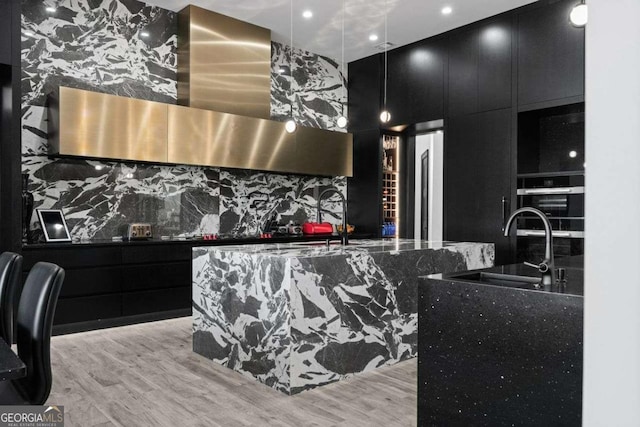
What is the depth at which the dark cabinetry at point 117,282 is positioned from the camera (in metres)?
4.41

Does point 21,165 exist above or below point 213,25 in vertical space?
below

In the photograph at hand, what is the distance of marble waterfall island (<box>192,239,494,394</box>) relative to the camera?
2.99 meters

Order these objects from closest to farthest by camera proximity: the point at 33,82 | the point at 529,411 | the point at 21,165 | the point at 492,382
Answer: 1. the point at 529,411
2. the point at 492,382
3. the point at 21,165
4. the point at 33,82

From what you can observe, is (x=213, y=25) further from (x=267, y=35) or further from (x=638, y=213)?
(x=638, y=213)

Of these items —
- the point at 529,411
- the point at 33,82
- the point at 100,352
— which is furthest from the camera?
the point at 33,82

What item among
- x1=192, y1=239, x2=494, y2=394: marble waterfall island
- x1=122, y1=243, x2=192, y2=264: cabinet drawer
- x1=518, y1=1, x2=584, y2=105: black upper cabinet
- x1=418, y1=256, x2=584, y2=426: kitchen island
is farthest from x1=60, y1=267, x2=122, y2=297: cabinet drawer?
x1=518, y1=1, x2=584, y2=105: black upper cabinet

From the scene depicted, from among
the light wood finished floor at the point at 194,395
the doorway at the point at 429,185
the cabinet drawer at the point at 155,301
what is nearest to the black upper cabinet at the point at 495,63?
the doorway at the point at 429,185

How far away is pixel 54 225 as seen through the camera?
461cm

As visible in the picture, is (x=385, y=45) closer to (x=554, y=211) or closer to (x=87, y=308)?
(x=554, y=211)

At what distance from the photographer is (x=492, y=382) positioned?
77.7 inches

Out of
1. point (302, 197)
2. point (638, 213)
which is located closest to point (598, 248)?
point (638, 213)

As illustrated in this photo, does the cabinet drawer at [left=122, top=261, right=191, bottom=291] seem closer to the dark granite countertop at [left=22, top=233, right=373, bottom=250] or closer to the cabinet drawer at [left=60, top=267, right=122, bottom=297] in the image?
the cabinet drawer at [left=60, top=267, right=122, bottom=297]

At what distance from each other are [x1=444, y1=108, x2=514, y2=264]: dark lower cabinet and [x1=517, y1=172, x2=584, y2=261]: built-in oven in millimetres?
189

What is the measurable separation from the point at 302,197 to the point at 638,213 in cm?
611
